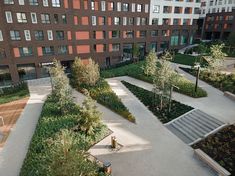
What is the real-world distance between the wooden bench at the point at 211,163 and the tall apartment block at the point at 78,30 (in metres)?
28.8

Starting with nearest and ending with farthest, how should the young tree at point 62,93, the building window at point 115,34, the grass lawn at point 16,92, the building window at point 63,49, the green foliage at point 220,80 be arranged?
1. the young tree at point 62,93
2. the green foliage at point 220,80
3. the grass lawn at point 16,92
4. the building window at point 63,49
5. the building window at point 115,34

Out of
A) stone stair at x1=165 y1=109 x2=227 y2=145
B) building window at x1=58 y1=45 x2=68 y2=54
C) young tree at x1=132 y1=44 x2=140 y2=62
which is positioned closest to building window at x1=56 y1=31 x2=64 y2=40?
building window at x1=58 y1=45 x2=68 y2=54

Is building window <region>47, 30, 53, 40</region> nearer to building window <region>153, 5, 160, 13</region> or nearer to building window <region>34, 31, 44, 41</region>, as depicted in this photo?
building window <region>34, 31, 44, 41</region>

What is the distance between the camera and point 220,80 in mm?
24406

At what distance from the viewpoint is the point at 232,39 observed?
1583 inches

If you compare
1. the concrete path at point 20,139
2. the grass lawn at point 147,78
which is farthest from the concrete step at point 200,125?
the concrete path at point 20,139

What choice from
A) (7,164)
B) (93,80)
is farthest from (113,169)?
(93,80)

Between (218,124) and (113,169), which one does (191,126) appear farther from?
(113,169)

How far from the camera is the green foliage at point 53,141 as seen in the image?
8.09 meters

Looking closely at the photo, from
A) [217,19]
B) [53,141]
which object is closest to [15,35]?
[53,141]

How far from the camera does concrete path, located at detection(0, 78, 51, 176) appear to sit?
12.4 m

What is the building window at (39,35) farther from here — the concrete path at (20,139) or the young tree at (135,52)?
the young tree at (135,52)

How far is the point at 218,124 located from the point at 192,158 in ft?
15.5

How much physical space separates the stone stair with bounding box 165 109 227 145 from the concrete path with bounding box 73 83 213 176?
85 centimetres
